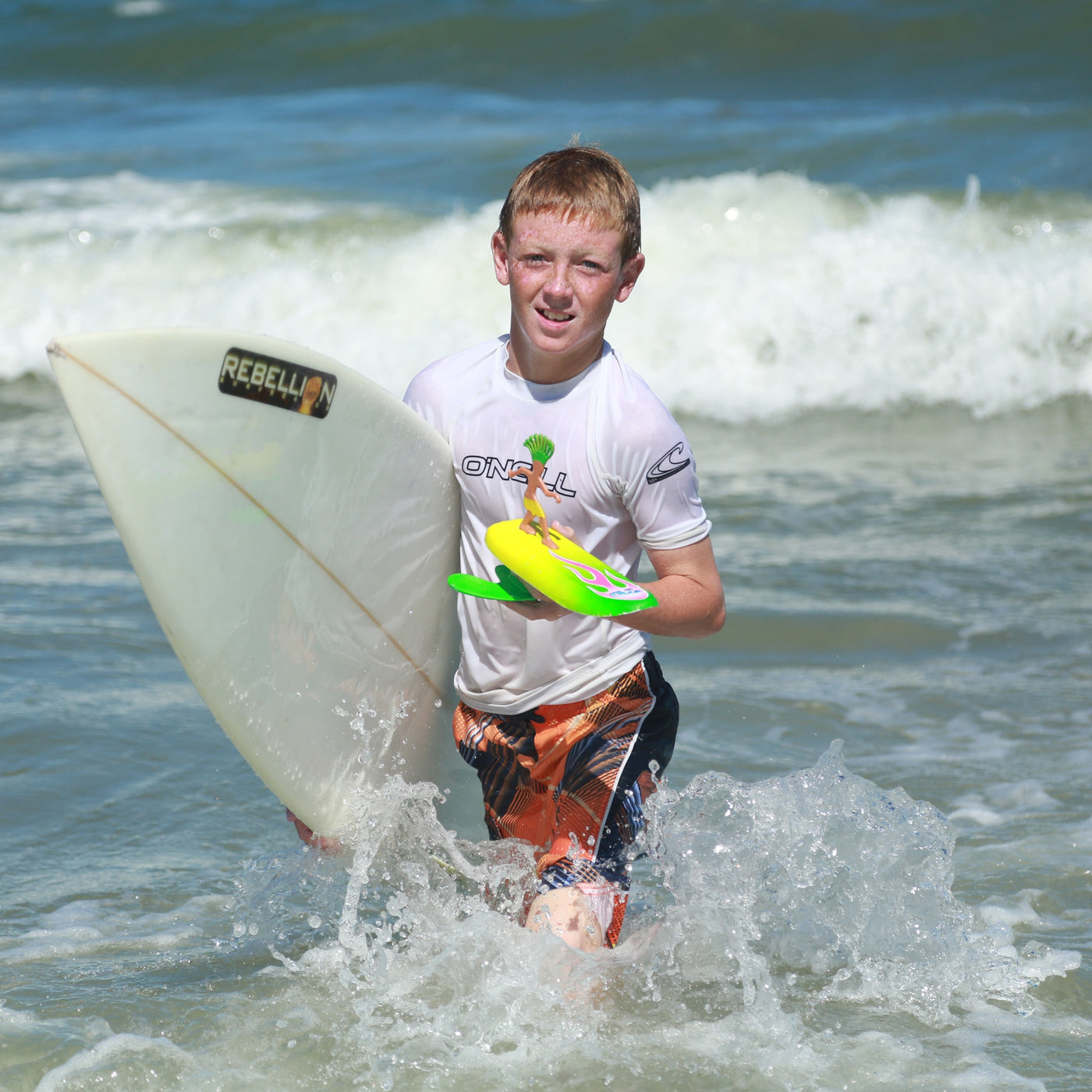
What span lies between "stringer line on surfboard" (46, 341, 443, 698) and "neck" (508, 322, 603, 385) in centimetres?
53

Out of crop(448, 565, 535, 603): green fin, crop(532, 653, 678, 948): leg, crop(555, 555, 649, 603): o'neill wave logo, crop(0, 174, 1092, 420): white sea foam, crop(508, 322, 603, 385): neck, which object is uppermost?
crop(0, 174, 1092, 420): white sea foam

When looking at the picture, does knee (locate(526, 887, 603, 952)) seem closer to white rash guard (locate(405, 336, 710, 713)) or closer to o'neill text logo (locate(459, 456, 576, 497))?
white rash guard (locate(405, 336, 710, 713))

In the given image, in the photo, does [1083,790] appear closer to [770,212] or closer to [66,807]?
[66,807]

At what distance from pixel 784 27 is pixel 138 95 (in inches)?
277

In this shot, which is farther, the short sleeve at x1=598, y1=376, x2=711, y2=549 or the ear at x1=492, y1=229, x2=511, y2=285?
the ear at x1=492, y1=229, x2=511, y2=285

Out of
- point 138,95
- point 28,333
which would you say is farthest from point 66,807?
point 138,95

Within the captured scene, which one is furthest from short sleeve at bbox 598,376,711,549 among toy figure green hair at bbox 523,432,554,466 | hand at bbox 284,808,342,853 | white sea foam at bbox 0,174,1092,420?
white sea foam at bbox 0,174,1092,420

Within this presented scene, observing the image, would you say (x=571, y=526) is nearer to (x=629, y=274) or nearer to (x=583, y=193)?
(x=629, y=274)

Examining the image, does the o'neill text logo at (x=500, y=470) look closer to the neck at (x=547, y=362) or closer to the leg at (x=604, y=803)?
the neck at (x=547, y=362)

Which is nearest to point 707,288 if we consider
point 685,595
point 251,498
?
point 251,498

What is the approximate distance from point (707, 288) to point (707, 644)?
4698mm

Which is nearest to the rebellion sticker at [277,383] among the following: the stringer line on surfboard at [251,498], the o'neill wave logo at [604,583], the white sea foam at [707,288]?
the stringer line on surfboard at [251,498]

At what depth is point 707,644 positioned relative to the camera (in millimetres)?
4527

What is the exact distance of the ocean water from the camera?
94.7 inches
